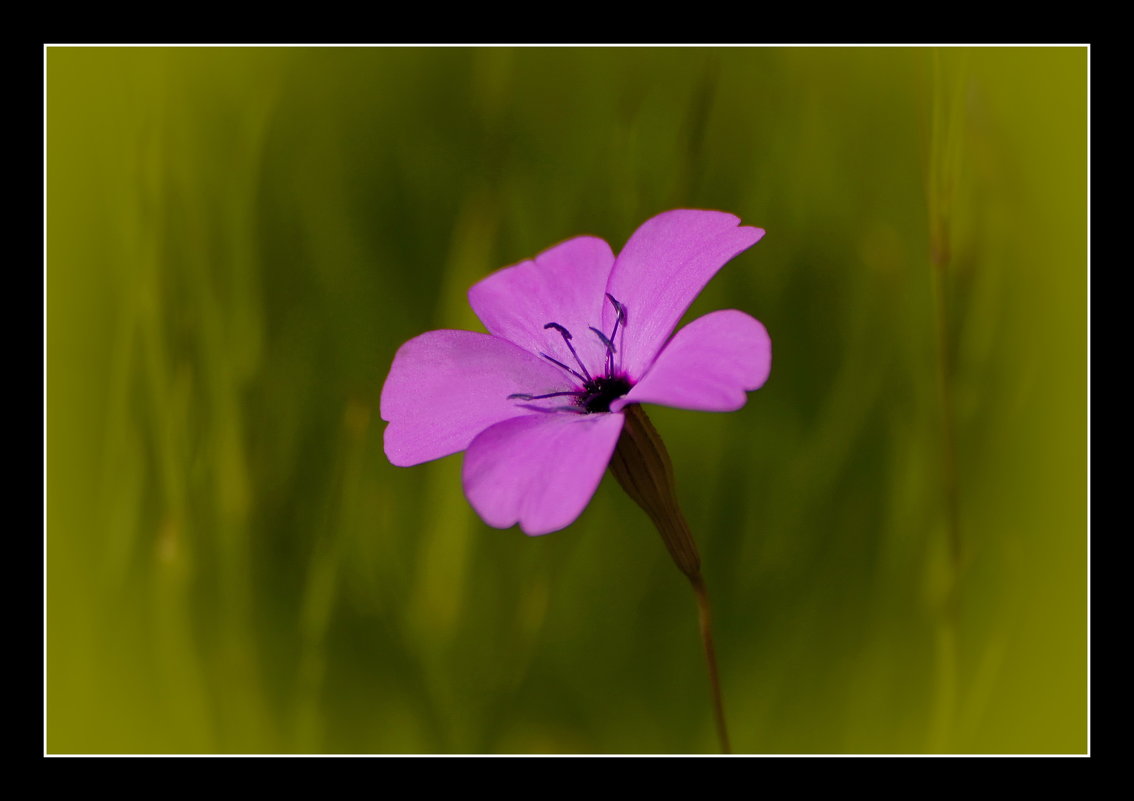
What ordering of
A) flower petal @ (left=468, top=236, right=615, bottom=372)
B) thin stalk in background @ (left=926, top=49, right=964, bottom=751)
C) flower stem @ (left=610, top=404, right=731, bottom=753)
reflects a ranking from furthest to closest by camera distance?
thin stalk in background @ (left=926, top=49, right=964, bottom=751) < flower petal @ (left=468, top=236, right=615, bottom=372) < flower stem @ (left=610, top=404, right=731, bottom=753)

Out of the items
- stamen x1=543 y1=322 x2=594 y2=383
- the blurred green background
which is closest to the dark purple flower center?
stamen x1=543 y1=322 x2=594 y2=383

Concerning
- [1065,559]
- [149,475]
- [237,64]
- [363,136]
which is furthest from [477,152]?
[1065,559]

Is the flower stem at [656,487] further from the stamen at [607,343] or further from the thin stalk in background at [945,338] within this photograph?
the thin stalk in background at [945,338]

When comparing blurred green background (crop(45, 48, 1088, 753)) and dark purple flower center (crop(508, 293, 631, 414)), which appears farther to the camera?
blurred green background (crop(45, 48, 1088, 753))

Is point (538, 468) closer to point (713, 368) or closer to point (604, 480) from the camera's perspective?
point (713, 368)

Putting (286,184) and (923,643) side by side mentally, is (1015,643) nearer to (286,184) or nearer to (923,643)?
(923,643)

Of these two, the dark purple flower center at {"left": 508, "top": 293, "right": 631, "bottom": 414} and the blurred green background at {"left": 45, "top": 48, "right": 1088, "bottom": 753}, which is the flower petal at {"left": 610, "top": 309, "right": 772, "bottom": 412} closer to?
the dark purple flower center at {"left": 508, "top": 293, "right": 631, "bottom": 414}

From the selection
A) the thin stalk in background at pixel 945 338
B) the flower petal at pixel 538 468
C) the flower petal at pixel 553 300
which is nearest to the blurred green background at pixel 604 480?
the thin stalk in background at pixel 945 338
